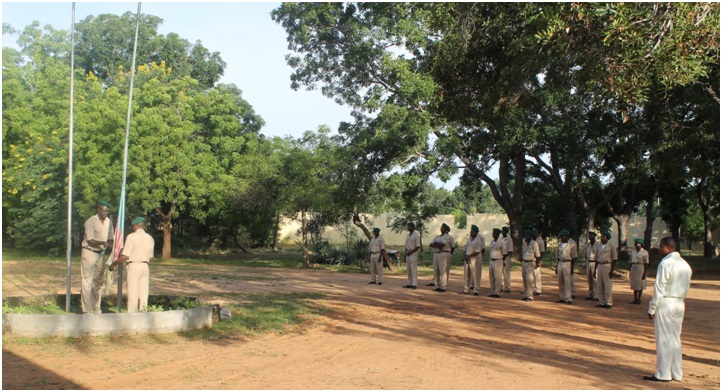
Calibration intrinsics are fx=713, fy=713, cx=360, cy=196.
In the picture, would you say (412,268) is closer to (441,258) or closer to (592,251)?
(441,258)

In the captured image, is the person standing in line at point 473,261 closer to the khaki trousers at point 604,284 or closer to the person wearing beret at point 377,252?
the person wearing beret at point 377,252

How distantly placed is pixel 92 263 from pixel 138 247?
40.7 inches

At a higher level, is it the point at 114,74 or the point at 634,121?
the point at 114,74

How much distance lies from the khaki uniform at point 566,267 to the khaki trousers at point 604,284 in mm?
682

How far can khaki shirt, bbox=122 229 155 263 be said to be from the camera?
1113cm

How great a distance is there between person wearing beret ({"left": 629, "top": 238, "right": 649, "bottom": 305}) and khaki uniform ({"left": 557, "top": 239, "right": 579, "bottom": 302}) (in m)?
1.39

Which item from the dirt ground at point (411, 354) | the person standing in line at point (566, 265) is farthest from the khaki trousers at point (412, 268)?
the person standing in line at point (566, 265)

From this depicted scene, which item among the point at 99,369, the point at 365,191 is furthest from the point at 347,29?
the point at 99,369

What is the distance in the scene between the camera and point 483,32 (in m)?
13.6

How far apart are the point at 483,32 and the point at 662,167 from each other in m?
13.8

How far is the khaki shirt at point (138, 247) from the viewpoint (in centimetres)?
1113

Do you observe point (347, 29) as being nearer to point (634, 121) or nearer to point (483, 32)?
point (634, 121)

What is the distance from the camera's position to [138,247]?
1123cm

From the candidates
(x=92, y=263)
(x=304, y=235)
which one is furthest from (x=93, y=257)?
(x=304, y=235)
